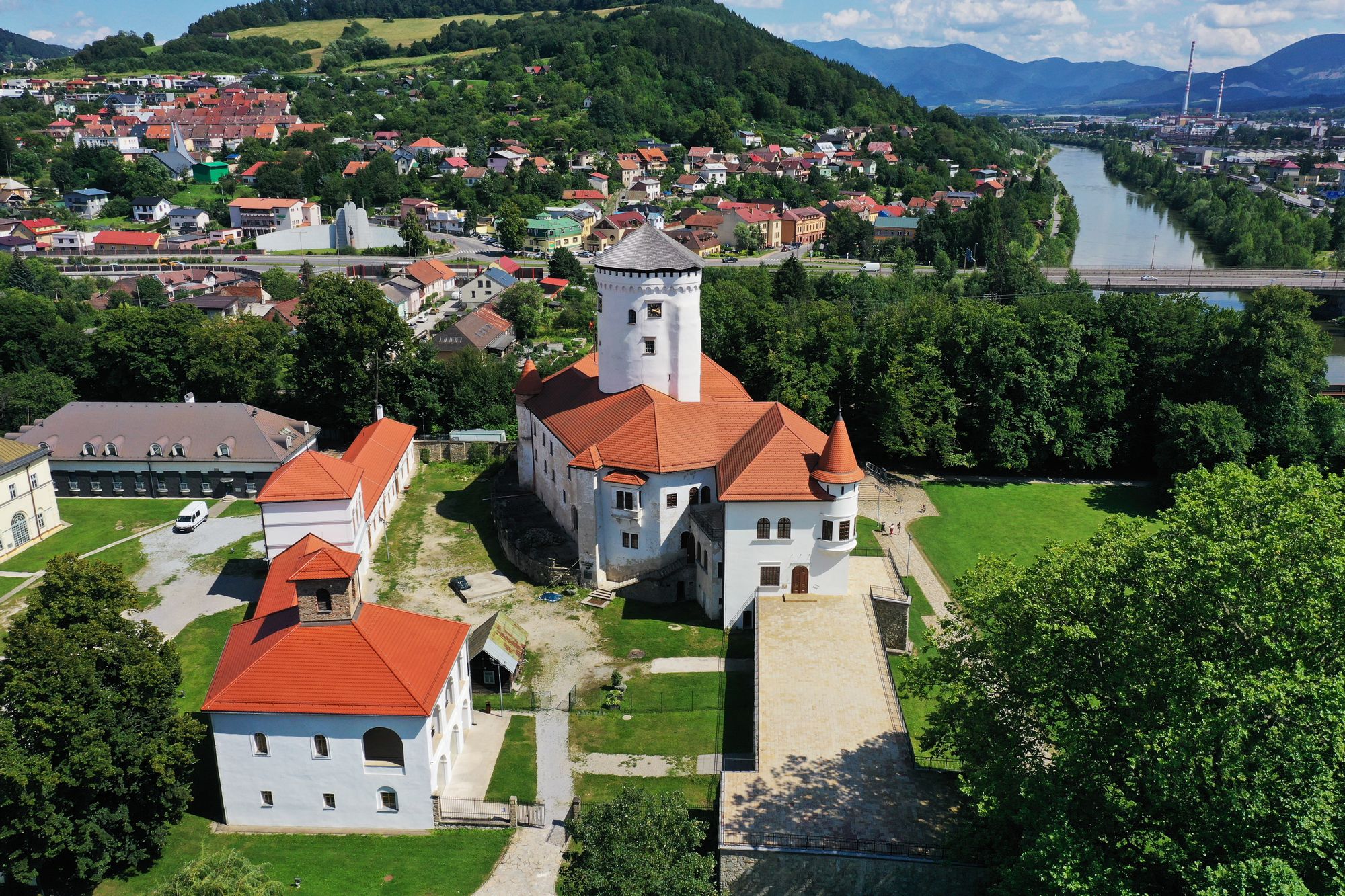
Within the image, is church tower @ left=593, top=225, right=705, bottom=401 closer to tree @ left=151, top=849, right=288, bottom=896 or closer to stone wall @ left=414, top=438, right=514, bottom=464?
stone wall @ left=414, top=438, right=514, bottom=464

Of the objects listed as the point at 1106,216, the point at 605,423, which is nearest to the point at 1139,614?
the point at 605,423

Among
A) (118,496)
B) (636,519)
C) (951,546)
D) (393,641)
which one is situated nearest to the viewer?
(393,641)

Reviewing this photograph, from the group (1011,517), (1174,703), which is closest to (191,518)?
(1011,517)

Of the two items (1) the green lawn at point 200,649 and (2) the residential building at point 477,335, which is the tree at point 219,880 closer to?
(1) the green lawn at point 200,649

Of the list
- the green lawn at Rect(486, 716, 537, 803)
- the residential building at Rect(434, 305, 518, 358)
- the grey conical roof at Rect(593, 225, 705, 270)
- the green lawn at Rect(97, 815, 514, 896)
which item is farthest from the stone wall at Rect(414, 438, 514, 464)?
the green lawn at Rect(97, 815, 514, 896)

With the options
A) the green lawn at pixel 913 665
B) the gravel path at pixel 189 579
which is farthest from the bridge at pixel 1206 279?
the gravel path at pixel 189 579

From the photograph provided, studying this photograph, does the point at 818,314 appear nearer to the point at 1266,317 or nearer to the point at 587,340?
the point at 1266,317
